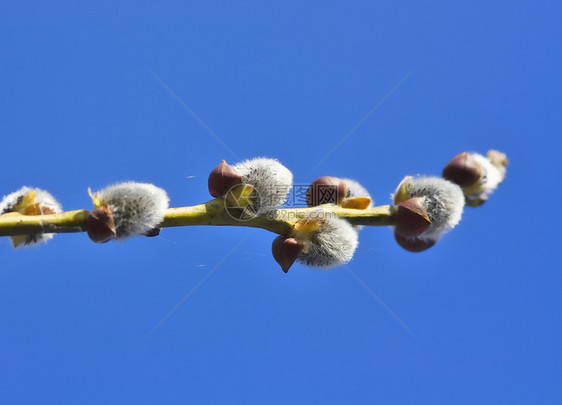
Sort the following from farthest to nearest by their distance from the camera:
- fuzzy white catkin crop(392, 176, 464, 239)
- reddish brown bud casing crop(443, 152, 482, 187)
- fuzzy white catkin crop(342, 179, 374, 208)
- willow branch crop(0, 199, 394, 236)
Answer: reddish brown bud casing crop(443, 152, 482, 187), fuzzy white catkin crop(342, 179, 374, 208), fuzzy white catkin crop(392, 176, 464, 239), willow branch crop(0, 199, 394, 236)

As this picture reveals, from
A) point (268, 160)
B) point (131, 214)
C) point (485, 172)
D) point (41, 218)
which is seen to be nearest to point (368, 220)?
point (268, 160)

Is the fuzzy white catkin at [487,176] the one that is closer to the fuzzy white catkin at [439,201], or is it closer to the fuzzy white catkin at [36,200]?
the fuzzy white catkin at [439,201]

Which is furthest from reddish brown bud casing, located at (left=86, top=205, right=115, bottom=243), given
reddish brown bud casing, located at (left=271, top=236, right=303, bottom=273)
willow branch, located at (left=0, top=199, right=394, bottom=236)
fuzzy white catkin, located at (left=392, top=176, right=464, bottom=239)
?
fuzzy white catkin, located at (left=392, top=176, right=464, bottom=239)

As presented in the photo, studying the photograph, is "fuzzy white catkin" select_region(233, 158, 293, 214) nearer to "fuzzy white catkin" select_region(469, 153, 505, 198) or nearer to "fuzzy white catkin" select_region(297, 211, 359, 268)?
"fuzzy white catkin" select_region(297, 211, 359, 268)

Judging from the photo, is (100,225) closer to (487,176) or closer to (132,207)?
(132,207)

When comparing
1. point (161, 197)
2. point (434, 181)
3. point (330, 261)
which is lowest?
point (330, 261)

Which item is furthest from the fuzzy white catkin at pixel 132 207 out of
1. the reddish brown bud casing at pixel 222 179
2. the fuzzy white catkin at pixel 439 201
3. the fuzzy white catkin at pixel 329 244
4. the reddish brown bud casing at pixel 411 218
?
the fuzzy white catkin at pixel 439 201

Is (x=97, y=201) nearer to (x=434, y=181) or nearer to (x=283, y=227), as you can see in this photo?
(x=283, y=227)

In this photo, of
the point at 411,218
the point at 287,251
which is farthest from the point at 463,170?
the point at 287,251
